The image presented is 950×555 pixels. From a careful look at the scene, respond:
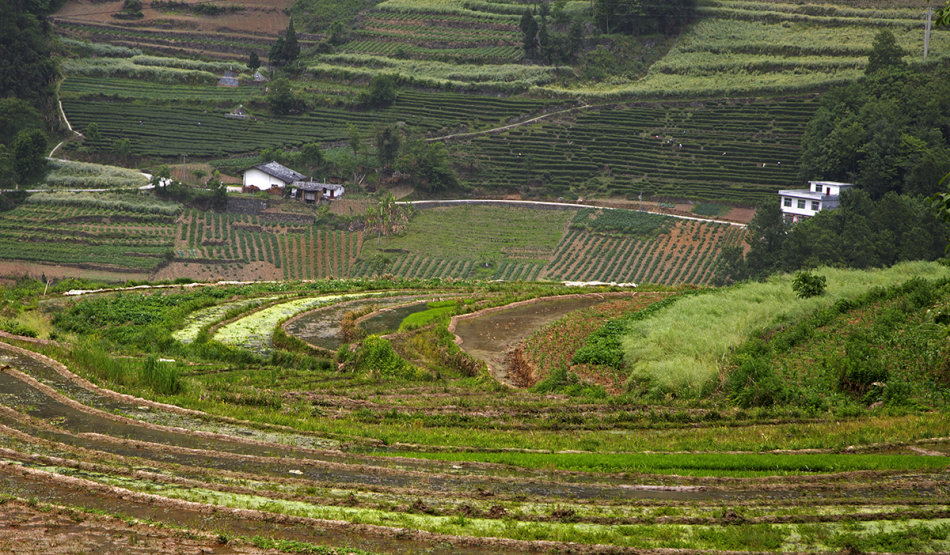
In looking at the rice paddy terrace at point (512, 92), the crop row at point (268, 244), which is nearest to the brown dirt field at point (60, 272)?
the crop row at point (268, 244)

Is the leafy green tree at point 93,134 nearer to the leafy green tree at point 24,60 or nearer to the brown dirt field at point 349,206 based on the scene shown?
the leafy green tree at point 24,60

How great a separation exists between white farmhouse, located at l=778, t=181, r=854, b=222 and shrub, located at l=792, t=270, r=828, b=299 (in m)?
38.7

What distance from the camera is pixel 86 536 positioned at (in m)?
13.0

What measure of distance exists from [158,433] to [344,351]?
33.7 feet

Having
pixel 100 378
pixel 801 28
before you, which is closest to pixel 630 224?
pixel 801 28

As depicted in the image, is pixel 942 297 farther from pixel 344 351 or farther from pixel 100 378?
pixel 100 378

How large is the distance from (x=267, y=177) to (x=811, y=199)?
41.2 metres

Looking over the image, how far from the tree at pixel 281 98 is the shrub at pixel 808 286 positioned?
6524 cm

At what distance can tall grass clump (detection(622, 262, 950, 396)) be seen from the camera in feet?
80.1

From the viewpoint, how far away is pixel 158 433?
18453 mm

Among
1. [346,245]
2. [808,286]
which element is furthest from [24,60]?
[808,286]

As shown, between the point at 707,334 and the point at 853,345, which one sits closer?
the point at 853,345

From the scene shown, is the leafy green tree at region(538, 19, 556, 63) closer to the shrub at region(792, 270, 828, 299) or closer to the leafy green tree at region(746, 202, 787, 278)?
the leafy green tree at region(746, 202, 787, 278)

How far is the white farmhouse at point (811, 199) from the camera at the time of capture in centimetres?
6850
